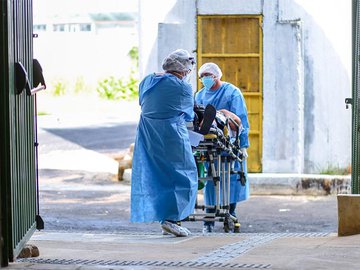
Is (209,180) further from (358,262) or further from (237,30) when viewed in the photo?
(237,30)

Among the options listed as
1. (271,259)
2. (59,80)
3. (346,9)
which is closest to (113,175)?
(346,9)

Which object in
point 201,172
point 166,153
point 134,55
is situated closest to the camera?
point 166,153

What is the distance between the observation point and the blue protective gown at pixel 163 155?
9.95 metres

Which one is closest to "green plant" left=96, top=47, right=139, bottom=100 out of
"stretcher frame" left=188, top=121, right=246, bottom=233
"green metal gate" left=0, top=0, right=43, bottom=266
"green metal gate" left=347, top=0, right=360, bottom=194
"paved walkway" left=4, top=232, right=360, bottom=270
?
"stretcher frame" left=188, top=121, right=246, bottom=233

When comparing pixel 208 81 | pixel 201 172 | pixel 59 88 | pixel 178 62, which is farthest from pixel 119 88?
pixel 178 62

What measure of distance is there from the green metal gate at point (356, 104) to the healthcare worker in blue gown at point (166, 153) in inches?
64.8

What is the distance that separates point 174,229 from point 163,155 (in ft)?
2.33

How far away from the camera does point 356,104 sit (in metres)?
9.18

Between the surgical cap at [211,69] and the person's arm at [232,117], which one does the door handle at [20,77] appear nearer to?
the person's arm at [232,117]

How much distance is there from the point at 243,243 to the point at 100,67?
2909cm

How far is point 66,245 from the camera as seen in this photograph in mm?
8766

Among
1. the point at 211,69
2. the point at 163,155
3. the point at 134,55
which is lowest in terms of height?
the point at 163,155

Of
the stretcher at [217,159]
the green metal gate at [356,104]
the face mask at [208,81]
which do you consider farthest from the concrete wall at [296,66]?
the green metal gate at [356,104]

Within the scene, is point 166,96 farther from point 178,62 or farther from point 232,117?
point 232,117
